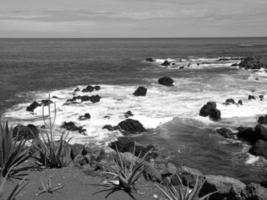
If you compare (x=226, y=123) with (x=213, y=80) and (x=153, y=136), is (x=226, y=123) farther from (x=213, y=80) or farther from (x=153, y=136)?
(x=213, y=80)

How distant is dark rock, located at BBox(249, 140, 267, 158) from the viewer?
717 inches

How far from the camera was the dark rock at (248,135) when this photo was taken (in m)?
20.5

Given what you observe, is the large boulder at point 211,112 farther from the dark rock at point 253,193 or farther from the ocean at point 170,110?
the dark rock at point 253,193

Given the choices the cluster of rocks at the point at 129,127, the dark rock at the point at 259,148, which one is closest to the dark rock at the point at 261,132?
the dark rock at the point at 259,148

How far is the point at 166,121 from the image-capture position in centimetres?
2500

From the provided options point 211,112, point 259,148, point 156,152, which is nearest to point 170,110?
point 211,112

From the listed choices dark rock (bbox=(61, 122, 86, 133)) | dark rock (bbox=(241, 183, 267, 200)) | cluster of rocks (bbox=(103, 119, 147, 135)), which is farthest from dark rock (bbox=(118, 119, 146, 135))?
dark rock (bbox=(241, 183, 267, 200))

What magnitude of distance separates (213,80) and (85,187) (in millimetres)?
40452

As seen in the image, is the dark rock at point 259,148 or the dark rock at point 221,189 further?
the dark rock at point 259,148

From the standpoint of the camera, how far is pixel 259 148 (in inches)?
725

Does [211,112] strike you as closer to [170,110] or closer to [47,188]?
[170,110]

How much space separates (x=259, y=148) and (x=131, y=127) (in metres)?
7.96

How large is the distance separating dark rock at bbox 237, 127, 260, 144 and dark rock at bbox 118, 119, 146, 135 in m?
5.95

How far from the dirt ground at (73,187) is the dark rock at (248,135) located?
13326mm
